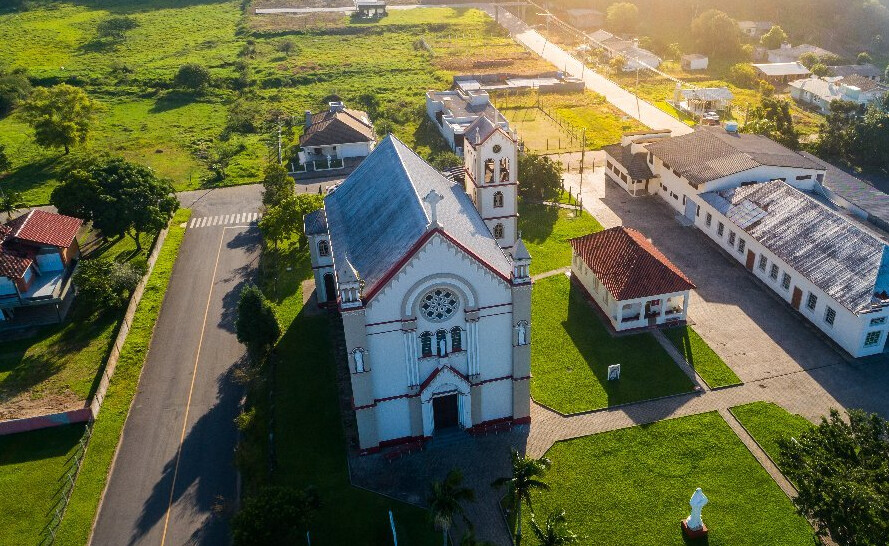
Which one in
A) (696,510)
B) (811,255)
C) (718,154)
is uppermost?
(718,154)

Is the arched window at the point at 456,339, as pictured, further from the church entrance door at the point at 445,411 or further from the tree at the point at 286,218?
the tree at the point at 286,218

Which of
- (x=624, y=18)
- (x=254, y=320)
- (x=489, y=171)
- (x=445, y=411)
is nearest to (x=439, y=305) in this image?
(x=445, y=411)

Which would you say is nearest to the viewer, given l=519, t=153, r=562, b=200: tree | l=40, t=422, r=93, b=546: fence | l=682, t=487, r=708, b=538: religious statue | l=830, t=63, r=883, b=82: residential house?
l=682, t=487, r=708, b=538: religious statue

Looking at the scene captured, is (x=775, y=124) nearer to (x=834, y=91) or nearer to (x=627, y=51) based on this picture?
(x=834, y=91)

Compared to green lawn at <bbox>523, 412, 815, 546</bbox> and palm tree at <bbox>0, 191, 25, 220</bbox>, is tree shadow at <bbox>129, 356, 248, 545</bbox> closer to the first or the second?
green lawn at <bbox>523, 412, 815, 546</bbox>

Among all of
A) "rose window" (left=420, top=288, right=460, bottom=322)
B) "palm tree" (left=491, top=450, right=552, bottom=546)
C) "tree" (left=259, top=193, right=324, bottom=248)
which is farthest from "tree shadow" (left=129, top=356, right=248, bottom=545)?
"tree" (left=259, top=193, right=324, bottom=248)

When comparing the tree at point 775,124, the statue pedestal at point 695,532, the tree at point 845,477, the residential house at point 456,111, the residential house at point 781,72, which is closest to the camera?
the tree at point 845,477

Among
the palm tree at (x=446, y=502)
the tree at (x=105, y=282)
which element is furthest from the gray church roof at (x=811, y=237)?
the tree at (x=105, y=282)
